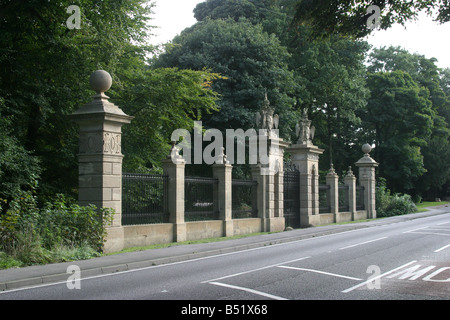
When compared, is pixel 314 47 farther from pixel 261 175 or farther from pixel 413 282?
pixel 413 282

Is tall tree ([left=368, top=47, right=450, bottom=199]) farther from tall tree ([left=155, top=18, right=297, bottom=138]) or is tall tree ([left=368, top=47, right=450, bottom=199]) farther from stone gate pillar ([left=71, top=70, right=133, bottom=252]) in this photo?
stone gate pillar ([left=71, top=70, right=133, bottom=252])

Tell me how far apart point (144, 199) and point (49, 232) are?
160 inches

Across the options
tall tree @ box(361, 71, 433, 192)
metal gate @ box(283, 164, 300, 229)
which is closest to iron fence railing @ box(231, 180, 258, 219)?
metal gate @ box(283, 164, 300, 229)

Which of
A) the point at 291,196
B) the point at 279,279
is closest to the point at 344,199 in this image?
the point at 291,196

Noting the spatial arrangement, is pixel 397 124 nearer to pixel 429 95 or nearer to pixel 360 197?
pixel 429 95

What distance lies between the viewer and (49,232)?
12078mm

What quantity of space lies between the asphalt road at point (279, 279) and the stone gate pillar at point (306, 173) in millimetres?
10363

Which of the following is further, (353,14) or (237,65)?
(237,65)

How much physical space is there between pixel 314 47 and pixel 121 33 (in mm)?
25497

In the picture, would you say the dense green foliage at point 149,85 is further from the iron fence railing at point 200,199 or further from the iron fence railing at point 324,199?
the iron fence railing at point 324,199

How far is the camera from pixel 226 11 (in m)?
41.7

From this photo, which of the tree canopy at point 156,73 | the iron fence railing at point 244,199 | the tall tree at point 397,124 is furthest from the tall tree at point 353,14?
the tall tree at point 397,124

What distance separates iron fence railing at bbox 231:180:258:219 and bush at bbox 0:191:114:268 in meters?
7.60
